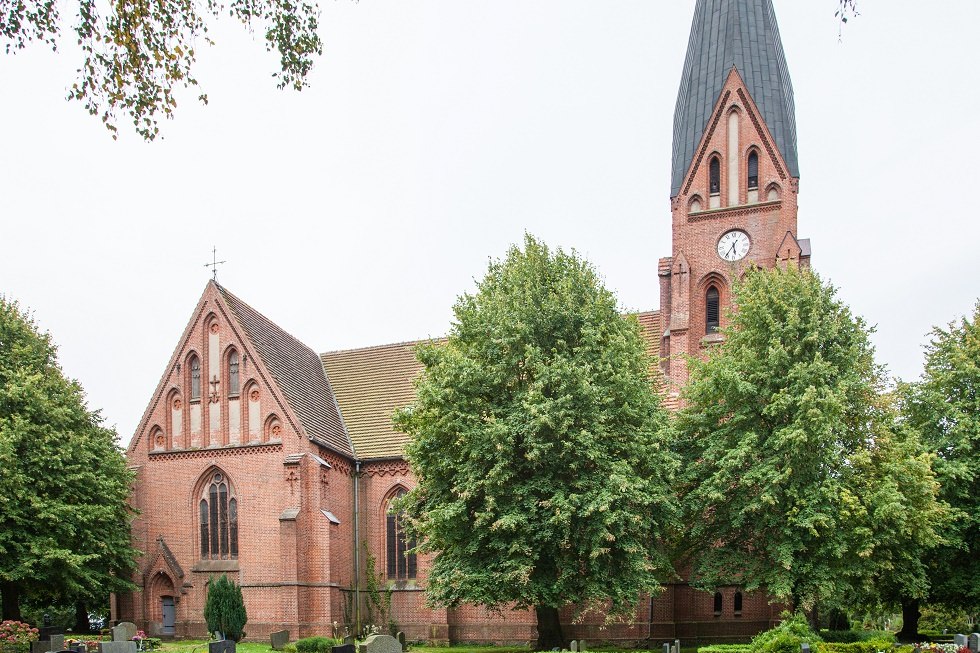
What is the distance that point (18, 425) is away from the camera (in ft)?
97.3

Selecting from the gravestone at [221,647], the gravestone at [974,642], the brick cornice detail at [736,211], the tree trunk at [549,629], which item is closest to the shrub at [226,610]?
the gravestone at [221,647]

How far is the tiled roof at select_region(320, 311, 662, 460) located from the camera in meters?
35.0

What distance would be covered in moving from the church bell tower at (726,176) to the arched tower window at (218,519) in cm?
1610

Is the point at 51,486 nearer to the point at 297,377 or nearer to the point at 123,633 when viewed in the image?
the point at 123,633

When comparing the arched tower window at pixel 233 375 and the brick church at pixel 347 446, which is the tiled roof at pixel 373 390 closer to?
the brick church at pixel 347 446

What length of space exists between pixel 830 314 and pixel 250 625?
68.0 feet

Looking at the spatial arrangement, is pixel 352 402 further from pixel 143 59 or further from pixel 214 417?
pixel 143 59

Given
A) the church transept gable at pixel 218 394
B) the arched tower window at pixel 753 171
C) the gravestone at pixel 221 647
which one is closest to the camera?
the gravestone at pixel 221 647

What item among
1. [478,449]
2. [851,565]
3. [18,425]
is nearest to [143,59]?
[478,449]

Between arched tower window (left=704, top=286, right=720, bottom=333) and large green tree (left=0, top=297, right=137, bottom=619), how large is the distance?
2128cm

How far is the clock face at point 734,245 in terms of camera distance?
33469 millimetres

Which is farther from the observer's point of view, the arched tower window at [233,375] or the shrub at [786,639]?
the arched tower window at [233,375]

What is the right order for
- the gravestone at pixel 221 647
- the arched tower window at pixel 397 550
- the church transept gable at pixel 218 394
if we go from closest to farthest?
A: the gravestone at pixel 221 647 → the church transept gable at pixel 218 394 → the arched tower window at pixel 397 550

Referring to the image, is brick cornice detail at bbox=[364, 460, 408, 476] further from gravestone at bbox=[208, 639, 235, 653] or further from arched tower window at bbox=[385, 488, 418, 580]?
gravestone at bbox=[208, 639, 235, 653]
